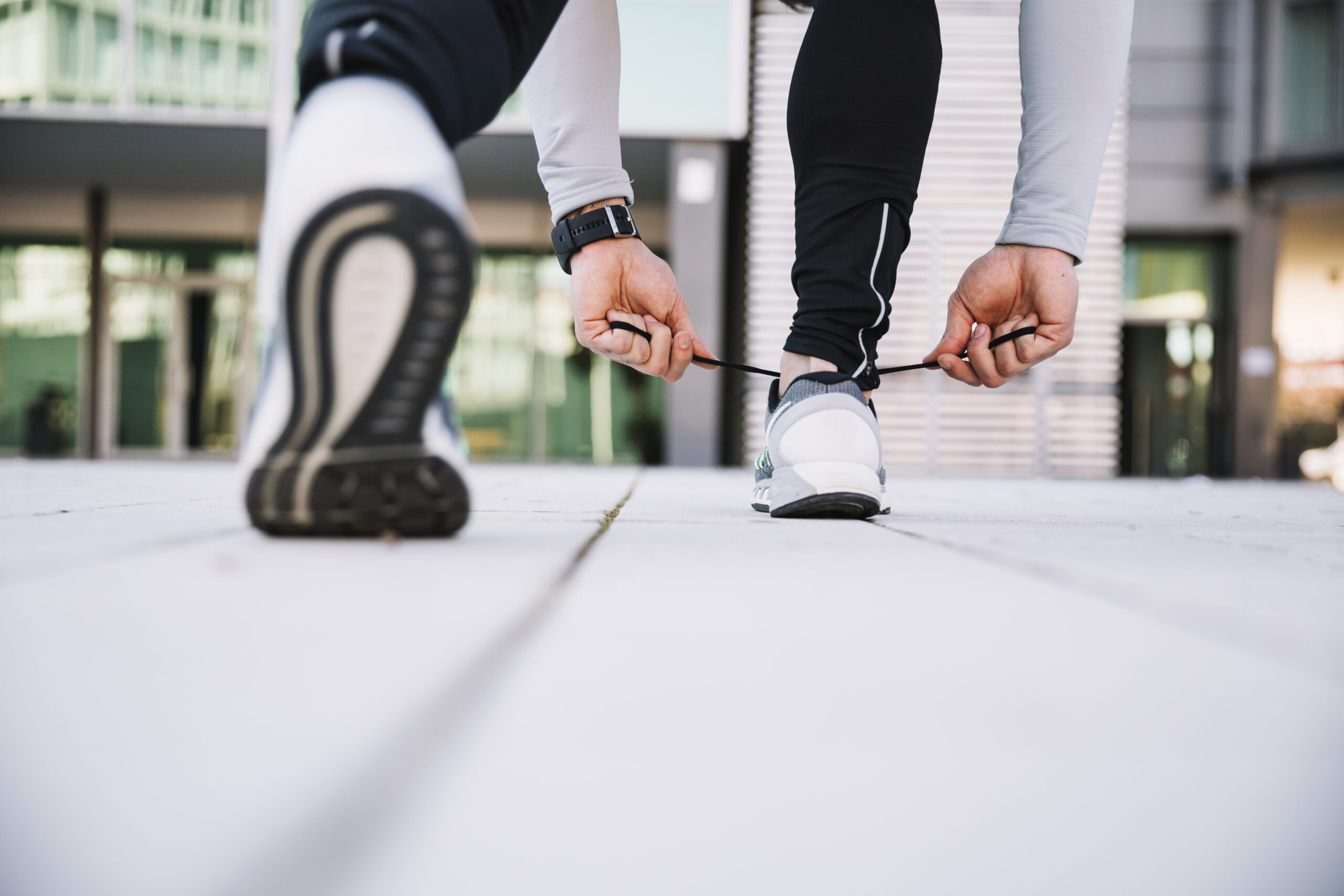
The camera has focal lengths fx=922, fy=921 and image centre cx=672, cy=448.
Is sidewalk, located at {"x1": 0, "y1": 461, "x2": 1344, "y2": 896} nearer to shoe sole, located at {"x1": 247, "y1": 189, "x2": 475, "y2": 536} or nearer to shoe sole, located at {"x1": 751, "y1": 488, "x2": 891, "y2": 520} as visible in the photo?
shoe sole, located at {"x1": 247, "y1": 189, "x2": 475, "y2": 536}

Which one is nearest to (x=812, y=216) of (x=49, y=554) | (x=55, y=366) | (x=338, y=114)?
(x=338, y=114)

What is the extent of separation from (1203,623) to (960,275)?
8131mm

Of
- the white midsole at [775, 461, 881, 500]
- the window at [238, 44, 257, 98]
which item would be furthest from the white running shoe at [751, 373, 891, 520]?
the window at [238, 44, 257, 98]

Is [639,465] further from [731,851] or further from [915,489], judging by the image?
[731,851]

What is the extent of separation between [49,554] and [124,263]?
12102 mm

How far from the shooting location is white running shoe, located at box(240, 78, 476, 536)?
78 cm

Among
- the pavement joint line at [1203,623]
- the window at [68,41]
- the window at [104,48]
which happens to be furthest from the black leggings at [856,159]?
the window at [68,41]

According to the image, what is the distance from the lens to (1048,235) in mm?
1373

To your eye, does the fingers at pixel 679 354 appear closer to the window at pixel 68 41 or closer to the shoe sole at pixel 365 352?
the shoe sole at pixel 365 352

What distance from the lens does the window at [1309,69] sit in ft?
30.5

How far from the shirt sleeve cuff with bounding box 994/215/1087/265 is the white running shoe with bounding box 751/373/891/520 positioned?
34 cm

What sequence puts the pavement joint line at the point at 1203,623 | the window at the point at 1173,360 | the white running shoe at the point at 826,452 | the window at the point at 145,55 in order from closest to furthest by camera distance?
the pavement joint line at the point at 1203,623
the white running shoe at the point at 826,452
the window at the point at 145,55
the window at the point at 1173,360

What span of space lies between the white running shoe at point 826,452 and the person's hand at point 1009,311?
17cm

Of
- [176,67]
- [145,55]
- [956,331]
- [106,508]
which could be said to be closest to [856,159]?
[956,331]
